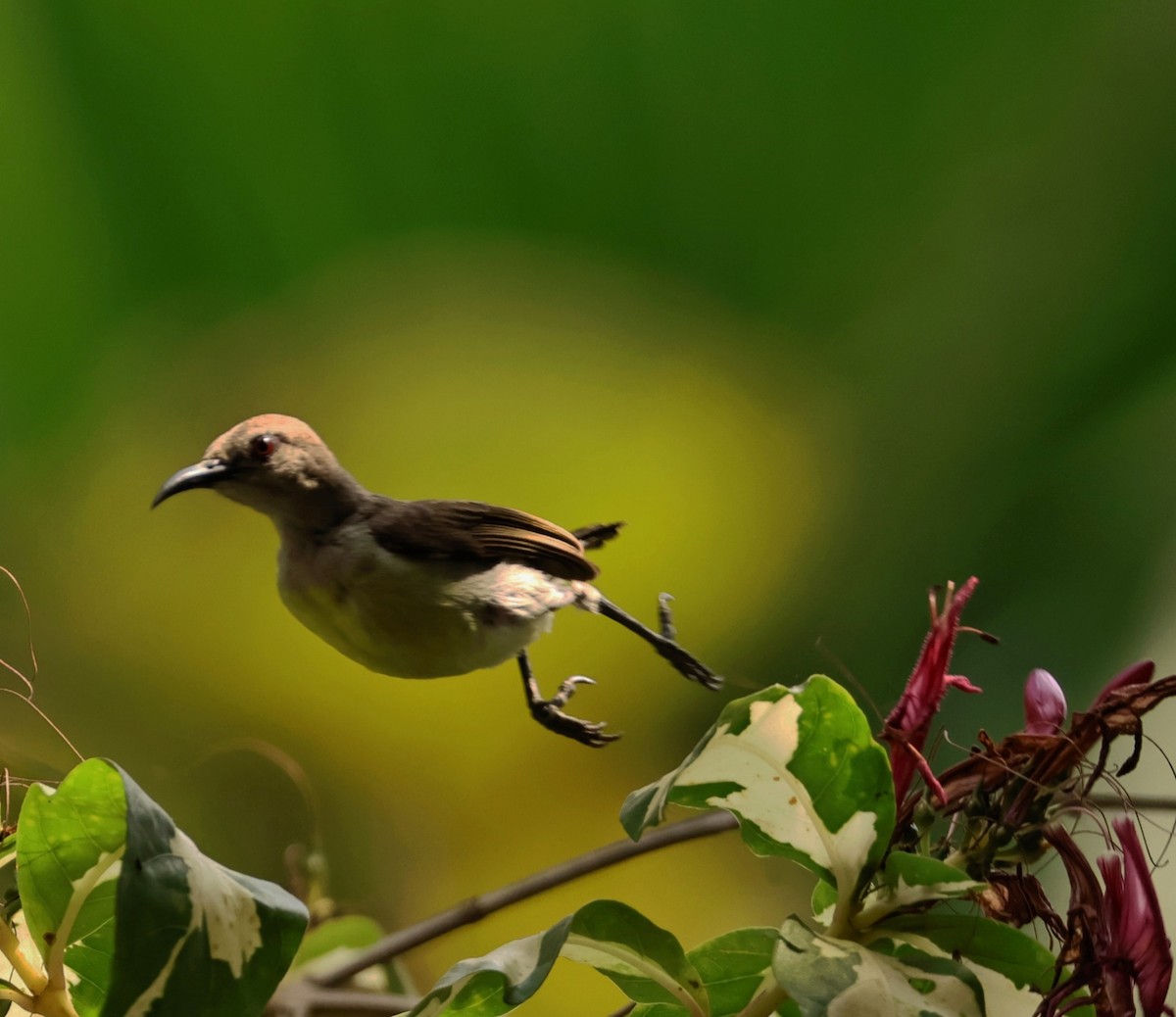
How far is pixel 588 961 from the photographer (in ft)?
1.23

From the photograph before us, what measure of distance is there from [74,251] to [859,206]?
1.69 feet

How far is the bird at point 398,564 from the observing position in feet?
1.24

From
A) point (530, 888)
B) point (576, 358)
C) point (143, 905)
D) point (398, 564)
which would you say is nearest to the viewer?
point (143, 905)

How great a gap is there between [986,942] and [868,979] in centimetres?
6

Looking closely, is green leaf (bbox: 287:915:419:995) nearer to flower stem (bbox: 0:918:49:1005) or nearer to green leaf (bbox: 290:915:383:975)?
green leaf (bbox: 290:915:383:975)

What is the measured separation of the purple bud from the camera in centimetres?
37

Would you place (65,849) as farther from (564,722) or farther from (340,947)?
(340,947)

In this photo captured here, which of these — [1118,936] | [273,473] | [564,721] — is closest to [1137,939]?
[1118,936]

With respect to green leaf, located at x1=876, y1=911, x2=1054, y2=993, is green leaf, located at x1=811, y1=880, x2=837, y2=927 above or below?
below

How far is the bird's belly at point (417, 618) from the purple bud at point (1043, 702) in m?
0.17

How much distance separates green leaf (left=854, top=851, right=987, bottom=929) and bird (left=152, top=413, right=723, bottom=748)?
10 centimetres

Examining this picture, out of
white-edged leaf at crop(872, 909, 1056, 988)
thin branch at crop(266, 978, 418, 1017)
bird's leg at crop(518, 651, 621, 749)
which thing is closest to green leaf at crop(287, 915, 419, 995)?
thin branch at crop(266, 978, 418, 1017)


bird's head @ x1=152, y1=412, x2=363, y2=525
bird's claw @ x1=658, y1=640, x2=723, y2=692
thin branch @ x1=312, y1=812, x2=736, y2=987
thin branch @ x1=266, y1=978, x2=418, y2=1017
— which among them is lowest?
thin branch @ x1=266, y1=978, x2=418, y2=1017

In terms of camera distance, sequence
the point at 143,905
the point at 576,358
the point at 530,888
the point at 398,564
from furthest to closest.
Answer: the point at 576,358 → the point at 530,888 → the point at 398,564 → the point at 143,905
